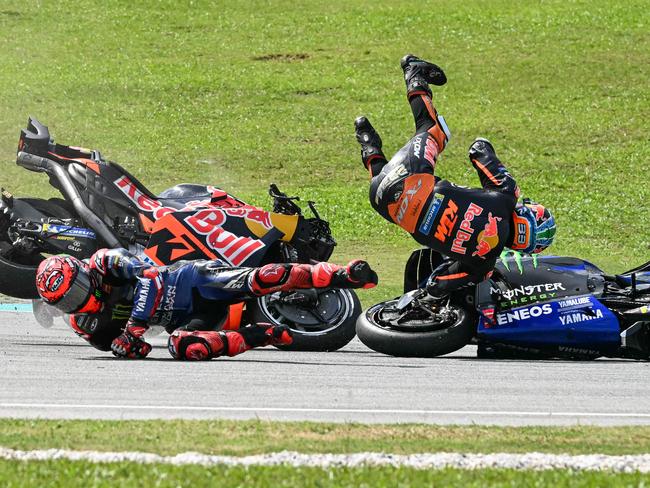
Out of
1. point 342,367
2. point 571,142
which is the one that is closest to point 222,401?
point 342,367

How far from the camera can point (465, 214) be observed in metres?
11.4

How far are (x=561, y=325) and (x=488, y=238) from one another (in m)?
0.95

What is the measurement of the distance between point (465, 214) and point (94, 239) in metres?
3.88

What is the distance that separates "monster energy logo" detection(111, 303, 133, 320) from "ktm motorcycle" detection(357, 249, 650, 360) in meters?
1.99

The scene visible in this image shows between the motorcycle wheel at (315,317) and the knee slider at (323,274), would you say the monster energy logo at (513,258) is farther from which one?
the knee slider at (323,274)

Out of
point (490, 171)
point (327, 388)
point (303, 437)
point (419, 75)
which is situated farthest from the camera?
point (419, 75)

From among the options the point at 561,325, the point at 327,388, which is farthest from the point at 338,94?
the point at 327,388

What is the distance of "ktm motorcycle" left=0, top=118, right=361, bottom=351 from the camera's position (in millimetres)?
12000

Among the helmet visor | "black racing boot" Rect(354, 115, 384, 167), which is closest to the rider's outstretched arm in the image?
the helmet visor

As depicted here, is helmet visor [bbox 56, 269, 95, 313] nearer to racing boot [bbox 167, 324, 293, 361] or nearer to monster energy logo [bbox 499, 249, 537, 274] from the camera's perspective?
racing boot [bbox 167, 324, 293, 361]

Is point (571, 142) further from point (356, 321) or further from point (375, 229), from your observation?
point (356, 321)

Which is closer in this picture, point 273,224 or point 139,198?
point 273,224

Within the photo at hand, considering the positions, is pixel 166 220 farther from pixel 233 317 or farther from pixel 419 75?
pixel 419 75

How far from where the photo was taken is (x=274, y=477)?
623cm
